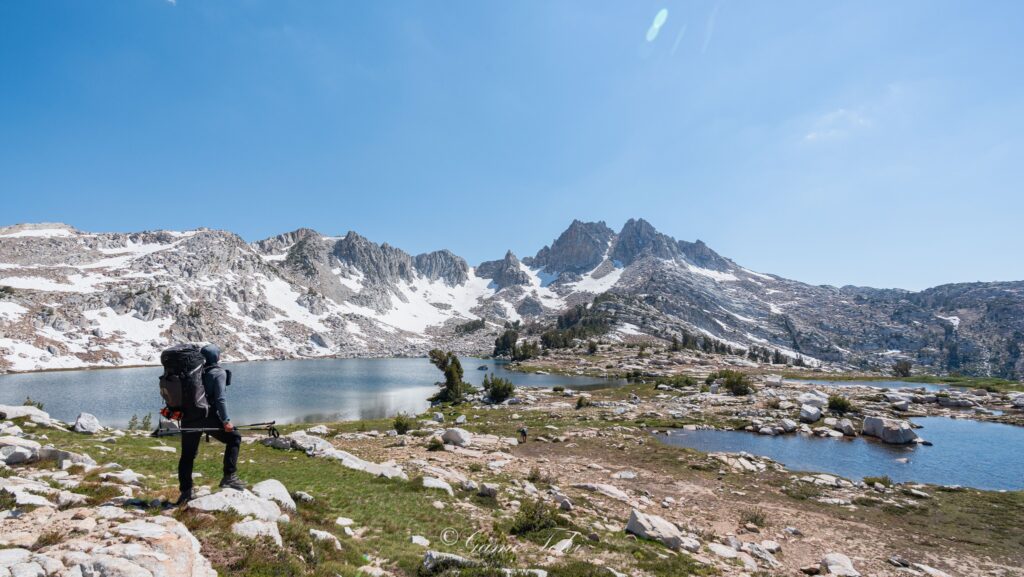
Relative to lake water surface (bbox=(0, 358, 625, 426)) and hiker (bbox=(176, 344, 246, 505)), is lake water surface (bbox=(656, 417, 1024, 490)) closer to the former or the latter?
hiker (bbox=(176, 344, 246, 505))

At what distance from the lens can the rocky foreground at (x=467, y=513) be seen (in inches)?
311

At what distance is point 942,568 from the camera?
16797 mm

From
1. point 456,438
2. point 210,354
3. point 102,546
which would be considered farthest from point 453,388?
point 102,546

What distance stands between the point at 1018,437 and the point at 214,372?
72119 millimetres

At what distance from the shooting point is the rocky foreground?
25.9 ft

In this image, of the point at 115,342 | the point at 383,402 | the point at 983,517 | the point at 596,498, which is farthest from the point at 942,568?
the point at 115,342

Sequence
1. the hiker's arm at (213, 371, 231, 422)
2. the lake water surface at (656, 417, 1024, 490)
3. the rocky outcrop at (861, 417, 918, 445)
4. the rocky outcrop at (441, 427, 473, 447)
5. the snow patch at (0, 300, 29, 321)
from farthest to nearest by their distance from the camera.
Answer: the snow patch at (0, 300, 29, 321)
the rocky outcrop at (861, 417, 918, 445)
the rocky outcrop at (441, 427, 473, 447)
the lake water surface at (656, 417, 1024, 490)
the hiker's arm at (213, 371, 231, 422)

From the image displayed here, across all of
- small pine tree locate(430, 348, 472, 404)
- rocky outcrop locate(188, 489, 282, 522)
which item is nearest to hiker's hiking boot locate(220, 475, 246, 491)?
rocky outcrop locate(188, 489, 282, 522)

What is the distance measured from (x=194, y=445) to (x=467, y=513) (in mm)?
9577

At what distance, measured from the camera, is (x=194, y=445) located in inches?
399

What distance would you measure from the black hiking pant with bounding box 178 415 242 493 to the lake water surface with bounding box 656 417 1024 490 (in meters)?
36.3

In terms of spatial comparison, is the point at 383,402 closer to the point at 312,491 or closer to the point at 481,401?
the point at 481,401

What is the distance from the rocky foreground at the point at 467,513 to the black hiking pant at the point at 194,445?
0.67 meters

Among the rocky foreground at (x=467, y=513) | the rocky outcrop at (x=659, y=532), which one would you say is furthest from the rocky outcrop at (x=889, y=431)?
the rocky outcrop at (x=659, y=532)
